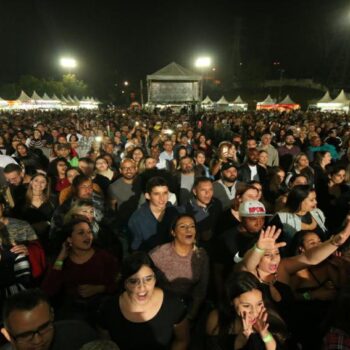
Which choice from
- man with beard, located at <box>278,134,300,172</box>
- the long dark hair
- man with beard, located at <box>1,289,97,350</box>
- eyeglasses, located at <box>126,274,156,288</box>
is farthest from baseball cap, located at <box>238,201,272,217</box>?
man with beard, located at <box>278,134,300,172</box>

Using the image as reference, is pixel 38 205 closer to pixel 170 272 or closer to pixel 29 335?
pixel 170 272

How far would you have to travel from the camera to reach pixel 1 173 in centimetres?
603

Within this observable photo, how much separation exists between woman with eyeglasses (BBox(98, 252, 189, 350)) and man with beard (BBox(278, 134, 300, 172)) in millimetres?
6736

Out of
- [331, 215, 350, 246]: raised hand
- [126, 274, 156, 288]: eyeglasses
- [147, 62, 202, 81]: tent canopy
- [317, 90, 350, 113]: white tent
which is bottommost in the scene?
[126, 274, 156, 288]: eyeglasses

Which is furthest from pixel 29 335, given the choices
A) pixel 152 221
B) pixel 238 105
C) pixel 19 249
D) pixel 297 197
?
pixel 238 105

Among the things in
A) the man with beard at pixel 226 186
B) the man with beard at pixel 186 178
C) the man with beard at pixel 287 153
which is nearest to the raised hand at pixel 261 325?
the man with beard at pixel 226 186

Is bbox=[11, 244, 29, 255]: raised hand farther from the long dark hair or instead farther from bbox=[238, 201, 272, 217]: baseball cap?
the long dark hair

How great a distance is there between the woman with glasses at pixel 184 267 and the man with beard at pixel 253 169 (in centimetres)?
348

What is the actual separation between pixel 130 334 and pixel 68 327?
48cm

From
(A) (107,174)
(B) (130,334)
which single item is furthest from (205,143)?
(B) (130,334)

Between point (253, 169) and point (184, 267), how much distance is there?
394cm

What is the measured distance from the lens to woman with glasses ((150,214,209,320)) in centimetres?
320

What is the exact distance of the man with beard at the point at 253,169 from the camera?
6.55 m

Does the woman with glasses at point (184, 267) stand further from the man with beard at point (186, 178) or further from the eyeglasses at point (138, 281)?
the man with beard at point (186, 178)
